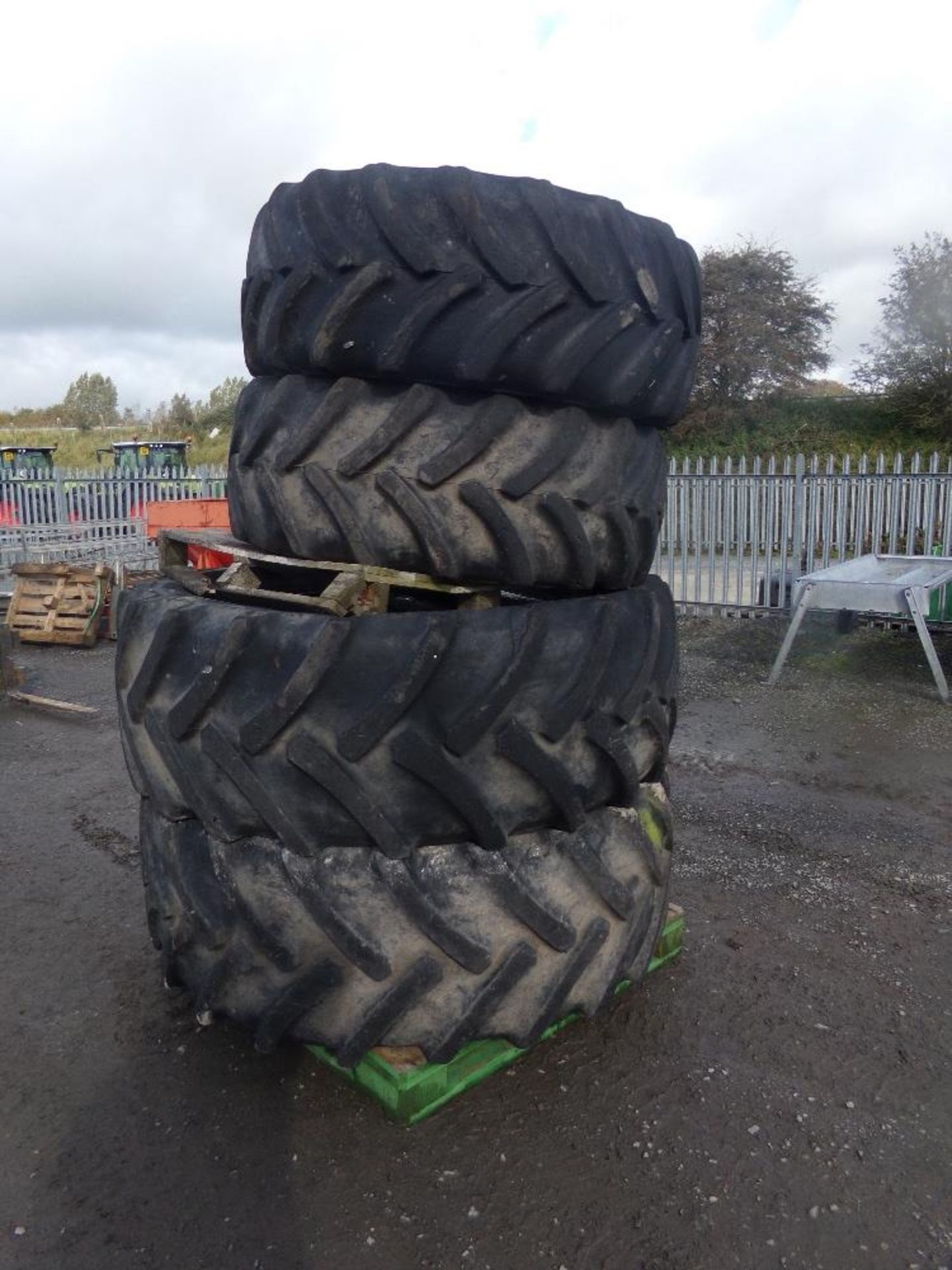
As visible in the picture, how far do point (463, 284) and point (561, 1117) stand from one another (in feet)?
7.12

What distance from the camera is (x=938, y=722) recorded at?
6.56 m

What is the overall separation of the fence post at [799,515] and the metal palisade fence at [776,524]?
12 mm

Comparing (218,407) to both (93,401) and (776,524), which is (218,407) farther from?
(776,524)

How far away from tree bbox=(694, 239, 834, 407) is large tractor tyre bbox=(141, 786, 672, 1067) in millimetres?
24245

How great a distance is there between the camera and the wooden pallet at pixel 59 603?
9.70 meters

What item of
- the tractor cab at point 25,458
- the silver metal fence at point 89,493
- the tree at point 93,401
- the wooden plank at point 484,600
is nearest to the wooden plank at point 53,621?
the silver metal fence at point 89,493

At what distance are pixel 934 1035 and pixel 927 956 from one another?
54cm

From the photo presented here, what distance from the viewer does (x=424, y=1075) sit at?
2.31 m

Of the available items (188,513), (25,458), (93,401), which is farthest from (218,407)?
(188,513)

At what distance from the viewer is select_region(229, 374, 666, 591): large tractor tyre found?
233 centimetres

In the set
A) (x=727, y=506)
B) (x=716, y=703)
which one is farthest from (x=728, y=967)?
(x=727, y=506)

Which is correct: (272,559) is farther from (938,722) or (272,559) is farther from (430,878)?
(938,722)

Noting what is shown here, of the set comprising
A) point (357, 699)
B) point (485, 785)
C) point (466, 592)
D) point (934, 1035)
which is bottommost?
point (934, 1035)

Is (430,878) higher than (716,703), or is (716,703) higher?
(430,878)
